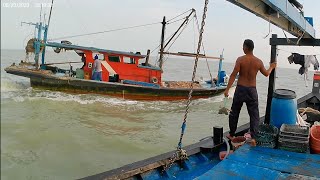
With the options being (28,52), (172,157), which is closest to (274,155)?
(172,157)

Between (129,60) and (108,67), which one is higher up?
(129,60)

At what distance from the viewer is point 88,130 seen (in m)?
10.9

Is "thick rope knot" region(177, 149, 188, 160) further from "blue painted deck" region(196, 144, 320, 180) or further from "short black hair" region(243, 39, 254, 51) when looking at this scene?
"short black hair" region(243, 39, 254, 51)

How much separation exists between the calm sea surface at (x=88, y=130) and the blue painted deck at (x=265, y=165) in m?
2.42

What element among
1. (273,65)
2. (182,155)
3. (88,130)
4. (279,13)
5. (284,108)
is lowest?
(88,130)

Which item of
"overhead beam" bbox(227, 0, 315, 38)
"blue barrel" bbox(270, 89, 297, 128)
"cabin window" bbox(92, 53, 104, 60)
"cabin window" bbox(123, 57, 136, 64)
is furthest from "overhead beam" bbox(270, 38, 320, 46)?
"cabin window" bbox(92, 53, 104, 60)

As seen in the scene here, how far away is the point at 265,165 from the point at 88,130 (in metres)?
8.27

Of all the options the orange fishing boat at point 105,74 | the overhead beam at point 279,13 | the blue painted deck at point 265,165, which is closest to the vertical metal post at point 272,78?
the overhead beam at point 279,13

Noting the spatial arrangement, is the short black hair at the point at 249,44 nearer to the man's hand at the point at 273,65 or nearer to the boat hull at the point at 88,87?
the man's hand at the point at 273,65

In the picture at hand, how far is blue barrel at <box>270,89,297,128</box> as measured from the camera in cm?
471

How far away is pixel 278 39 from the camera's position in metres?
5.37

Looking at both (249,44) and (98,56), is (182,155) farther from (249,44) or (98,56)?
(98,56)

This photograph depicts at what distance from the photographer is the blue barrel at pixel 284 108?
15.5 feet

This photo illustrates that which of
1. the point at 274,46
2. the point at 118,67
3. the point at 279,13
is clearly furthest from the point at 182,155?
the point at 118,67
